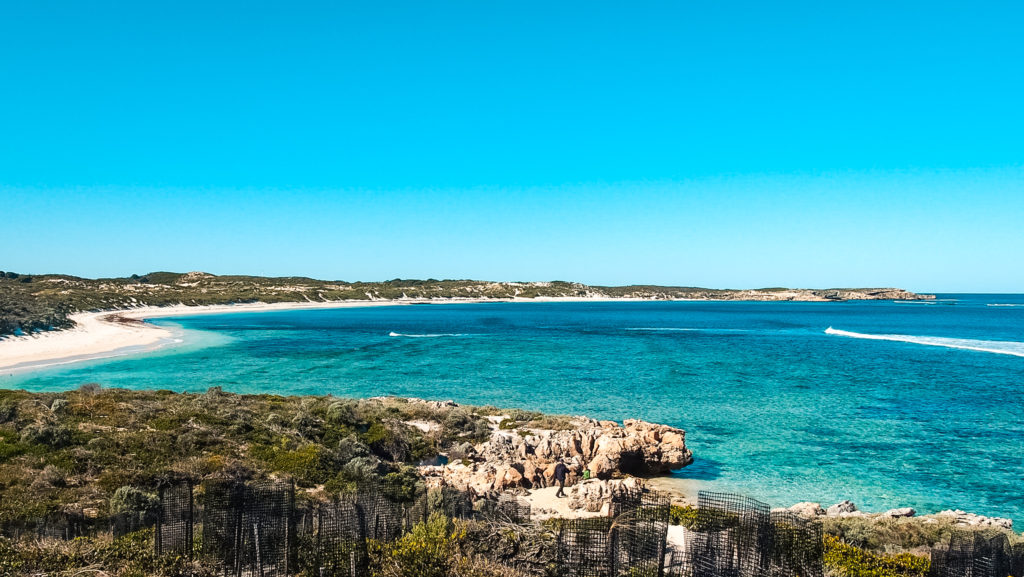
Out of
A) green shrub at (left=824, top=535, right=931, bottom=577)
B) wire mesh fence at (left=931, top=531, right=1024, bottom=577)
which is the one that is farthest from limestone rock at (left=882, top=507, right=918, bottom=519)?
green shrub at (left=824, top=535, right=931, bottom=577)

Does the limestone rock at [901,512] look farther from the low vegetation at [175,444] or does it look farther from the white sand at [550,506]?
the low vegetation at [175,444]

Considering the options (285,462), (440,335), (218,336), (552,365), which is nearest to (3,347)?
(218,336)

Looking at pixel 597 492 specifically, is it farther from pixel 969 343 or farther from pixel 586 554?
pixel 969 343

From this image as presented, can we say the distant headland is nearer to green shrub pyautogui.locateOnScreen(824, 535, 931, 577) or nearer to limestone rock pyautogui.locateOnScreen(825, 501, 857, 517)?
limestone rock pyautogui.locateOnScreen(825, 501, 857, 517)

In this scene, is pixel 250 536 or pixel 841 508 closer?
pixel 250 536

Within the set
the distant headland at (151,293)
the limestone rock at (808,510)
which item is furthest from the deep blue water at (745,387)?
the distant headland at (151,293)

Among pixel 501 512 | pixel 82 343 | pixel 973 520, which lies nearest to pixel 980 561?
pixel 973 520
